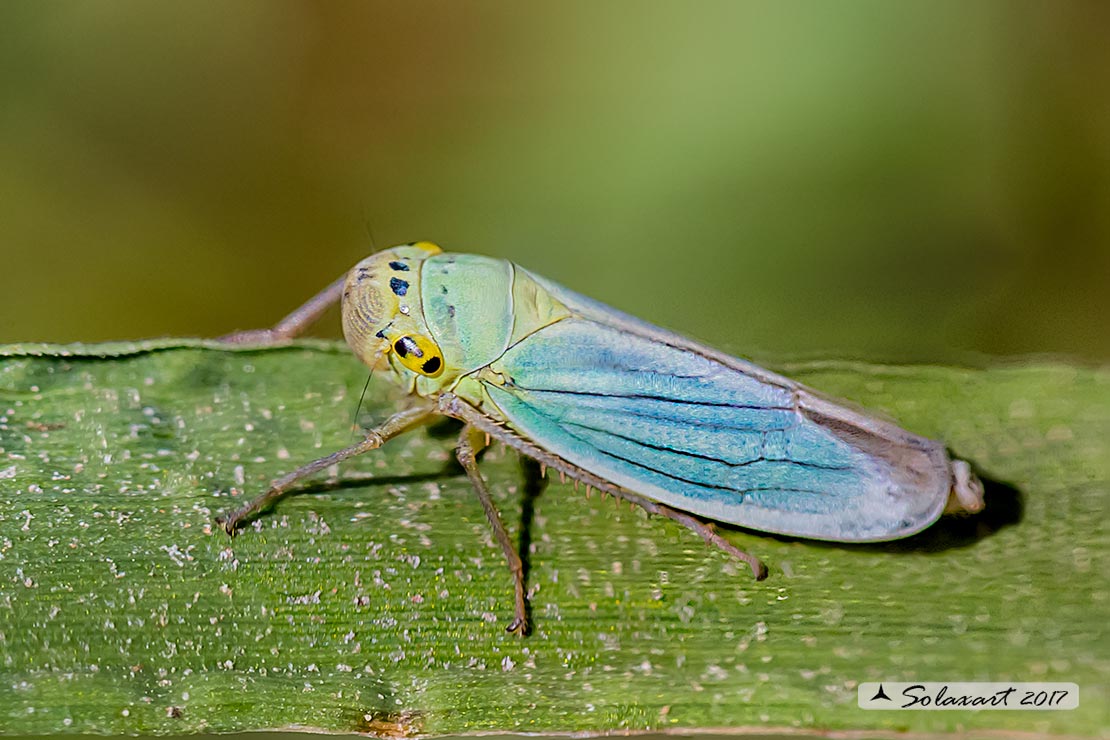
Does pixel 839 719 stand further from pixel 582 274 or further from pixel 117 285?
pixel 117 285

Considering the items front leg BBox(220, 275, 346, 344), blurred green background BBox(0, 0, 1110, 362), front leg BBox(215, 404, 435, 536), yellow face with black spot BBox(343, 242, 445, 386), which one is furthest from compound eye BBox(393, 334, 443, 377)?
blurred green background BBox(0, 0, 1110, 362)

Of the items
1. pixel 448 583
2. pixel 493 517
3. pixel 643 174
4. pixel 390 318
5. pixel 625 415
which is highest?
pixel 643 174

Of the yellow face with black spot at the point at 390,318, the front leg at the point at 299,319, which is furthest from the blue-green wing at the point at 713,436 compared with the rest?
the front leg at the point at 299,319

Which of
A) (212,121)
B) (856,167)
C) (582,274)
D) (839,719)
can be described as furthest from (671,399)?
(212,121)

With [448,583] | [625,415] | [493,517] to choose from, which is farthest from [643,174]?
[448,583]

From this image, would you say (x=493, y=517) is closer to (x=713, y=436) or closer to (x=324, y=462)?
(x=324, y=462)
